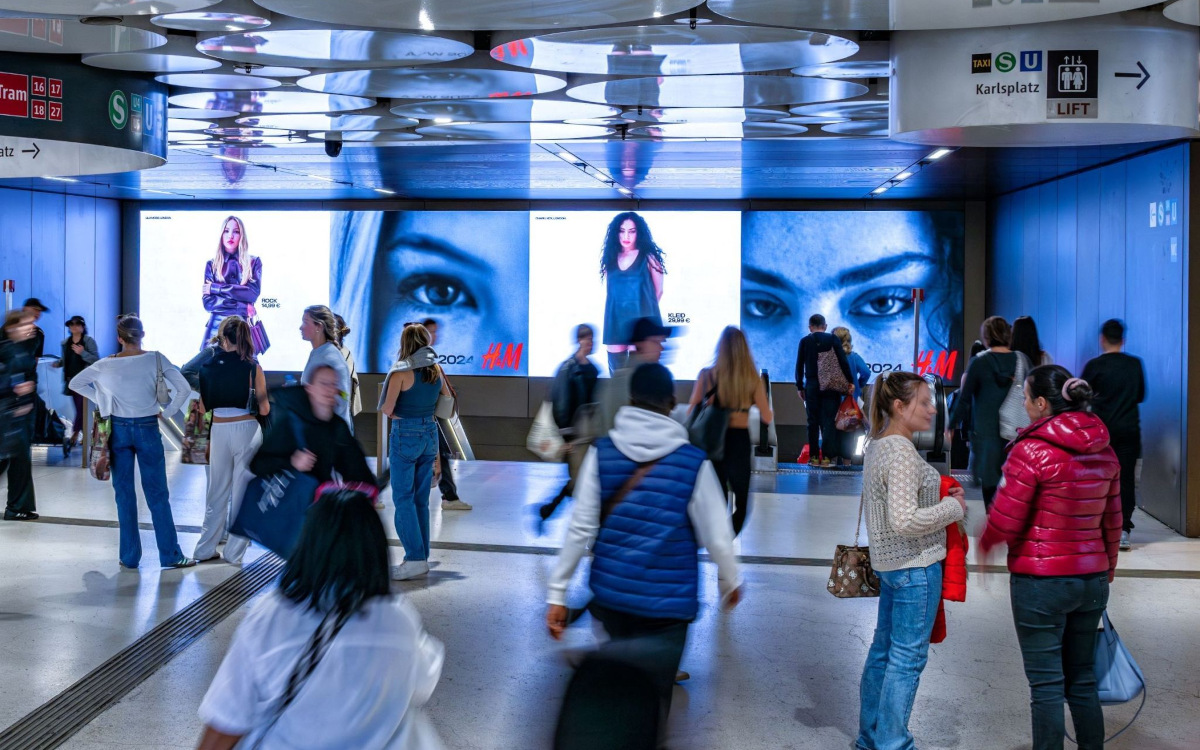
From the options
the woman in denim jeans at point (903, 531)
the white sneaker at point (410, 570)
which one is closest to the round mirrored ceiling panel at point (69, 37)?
the white sneaker at point (410, 570)

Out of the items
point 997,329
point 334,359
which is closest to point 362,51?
point 334,359

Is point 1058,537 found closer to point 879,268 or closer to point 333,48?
point 333,48

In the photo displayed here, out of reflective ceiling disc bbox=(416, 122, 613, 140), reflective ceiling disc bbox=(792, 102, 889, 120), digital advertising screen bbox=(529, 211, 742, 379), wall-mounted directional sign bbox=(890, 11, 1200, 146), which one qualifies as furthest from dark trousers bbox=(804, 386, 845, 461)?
wall-mounted directional sign bbox=(890, 11, 1200, 146)

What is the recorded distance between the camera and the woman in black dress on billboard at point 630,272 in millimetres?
17328

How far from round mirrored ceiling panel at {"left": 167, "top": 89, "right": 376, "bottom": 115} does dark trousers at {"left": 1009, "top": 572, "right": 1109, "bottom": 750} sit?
652cm

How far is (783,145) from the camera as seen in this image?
11398 mm

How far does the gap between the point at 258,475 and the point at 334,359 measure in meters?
2.02

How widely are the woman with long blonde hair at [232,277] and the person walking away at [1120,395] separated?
511 inches

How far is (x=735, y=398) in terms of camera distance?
6.29 metres

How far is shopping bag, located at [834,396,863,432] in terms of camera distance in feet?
44.3

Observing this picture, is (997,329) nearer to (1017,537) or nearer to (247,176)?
(1017,537)

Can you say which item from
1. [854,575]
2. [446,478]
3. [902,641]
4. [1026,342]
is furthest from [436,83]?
[902,641]

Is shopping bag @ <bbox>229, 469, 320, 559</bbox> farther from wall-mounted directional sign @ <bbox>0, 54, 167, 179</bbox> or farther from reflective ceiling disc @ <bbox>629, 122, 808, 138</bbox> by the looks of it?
reflective ceiling disc @ <bbox>629, 122, 808, 138</bbox>

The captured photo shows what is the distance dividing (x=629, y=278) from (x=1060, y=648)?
13.4 m
